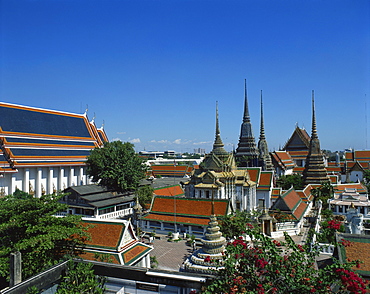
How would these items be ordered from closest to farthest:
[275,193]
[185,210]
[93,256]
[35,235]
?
[35,235]
[93,256]
[185,210]
[275,193]

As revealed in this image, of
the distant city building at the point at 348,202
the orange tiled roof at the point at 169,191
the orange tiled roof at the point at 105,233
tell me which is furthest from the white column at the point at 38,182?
the distant city building at the point at 348,202

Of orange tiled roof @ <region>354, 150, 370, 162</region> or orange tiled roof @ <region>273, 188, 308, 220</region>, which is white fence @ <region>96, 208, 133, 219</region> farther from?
orange tiled roof @ <region>354, 150, 370, 162</region>

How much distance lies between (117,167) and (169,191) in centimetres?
675

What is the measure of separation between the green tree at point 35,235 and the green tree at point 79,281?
1286 millimetres

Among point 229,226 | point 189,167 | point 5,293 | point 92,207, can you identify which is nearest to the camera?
point 5,293

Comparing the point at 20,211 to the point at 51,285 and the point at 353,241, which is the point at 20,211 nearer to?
the point at 51,285

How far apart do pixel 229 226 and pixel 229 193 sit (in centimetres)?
1208

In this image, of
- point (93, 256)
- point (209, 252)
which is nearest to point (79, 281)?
point (93, 256)

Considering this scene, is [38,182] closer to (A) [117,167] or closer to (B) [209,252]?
(A) [117,167]

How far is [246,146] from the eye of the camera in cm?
5141

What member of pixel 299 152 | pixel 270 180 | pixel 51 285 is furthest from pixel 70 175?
pixel 299 152

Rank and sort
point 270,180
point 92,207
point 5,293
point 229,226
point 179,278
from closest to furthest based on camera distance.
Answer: point 5,293 → point 179,278 → point 229,226 → point 92,207 → point 270,180

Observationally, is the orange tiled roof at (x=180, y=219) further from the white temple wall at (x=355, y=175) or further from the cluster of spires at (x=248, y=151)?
the white temple wall at (x=355, y=175)

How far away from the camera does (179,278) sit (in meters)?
9.55
